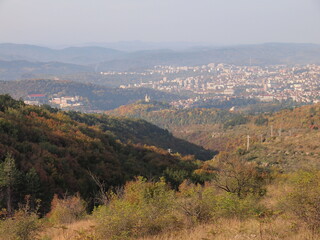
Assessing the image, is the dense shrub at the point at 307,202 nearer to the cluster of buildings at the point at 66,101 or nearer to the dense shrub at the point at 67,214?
the dense shrub at the point at 67,214

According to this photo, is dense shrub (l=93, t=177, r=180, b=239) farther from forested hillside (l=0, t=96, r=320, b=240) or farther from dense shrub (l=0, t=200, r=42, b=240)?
dense shrub (l=0, t=200, r=42, b=240)

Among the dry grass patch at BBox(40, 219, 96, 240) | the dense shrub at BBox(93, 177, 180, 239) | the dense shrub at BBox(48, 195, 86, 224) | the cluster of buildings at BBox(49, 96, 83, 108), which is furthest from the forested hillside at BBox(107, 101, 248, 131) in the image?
the dense shrub at BBox(93, 177, 180, 239)

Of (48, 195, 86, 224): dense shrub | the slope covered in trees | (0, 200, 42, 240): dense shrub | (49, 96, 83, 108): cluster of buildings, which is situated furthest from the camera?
(49, 96, 83, 108): cluster of buildings

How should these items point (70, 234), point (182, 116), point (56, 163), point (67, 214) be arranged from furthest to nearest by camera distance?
1. point (182, 116)
2. point (56, 163)
3. point (67, 214)
4. point (70, 234)

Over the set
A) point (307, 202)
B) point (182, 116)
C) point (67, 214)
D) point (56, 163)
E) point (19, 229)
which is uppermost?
point (307, 202)

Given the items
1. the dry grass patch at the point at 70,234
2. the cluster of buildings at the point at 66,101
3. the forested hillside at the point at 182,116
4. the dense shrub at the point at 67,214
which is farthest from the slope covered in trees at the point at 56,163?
the cluster of buildings at the point at 66,101

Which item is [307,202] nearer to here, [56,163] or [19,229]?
[19,229]

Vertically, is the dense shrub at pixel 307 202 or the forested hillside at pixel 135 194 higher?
the dense shrub at pixel 307 202

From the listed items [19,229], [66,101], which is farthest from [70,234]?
[66,101]

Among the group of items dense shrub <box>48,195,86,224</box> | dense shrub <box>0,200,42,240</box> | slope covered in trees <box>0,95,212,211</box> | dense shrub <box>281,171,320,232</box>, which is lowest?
slope covered in trees <box>0,95,212,211</box>

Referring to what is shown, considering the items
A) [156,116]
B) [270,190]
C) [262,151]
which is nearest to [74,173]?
[270,190]

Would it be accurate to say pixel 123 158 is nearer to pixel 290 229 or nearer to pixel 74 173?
pixel 74 173
